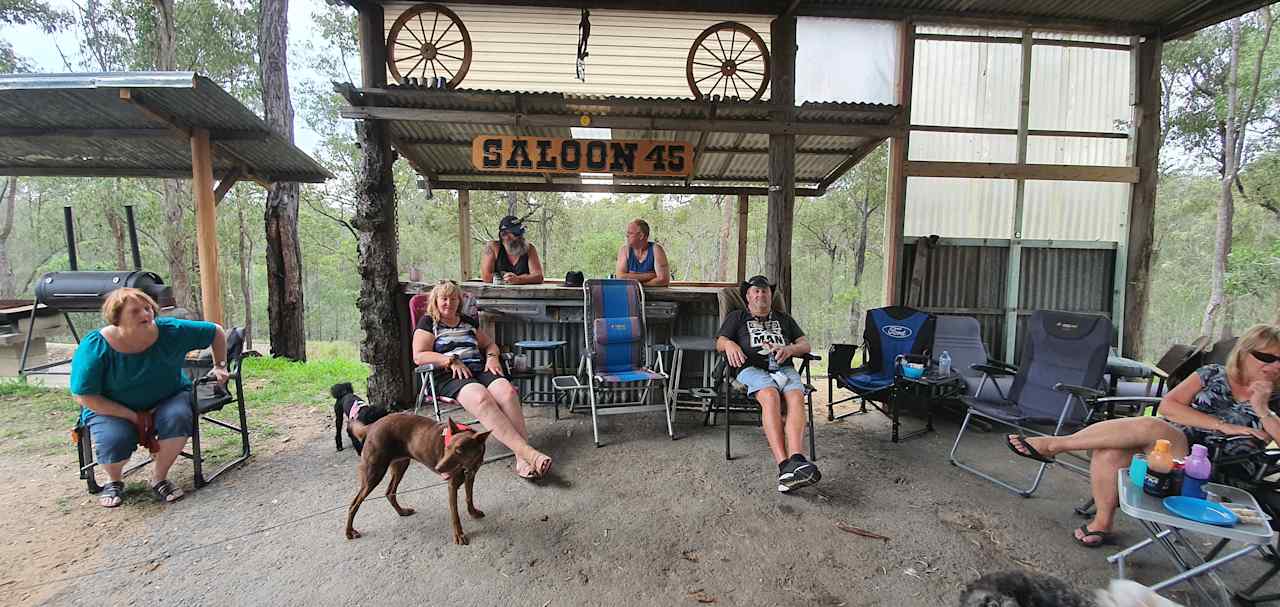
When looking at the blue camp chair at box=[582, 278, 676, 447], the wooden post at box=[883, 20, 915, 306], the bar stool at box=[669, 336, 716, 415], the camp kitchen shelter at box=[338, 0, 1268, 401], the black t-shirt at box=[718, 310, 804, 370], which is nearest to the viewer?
the black t-shirt at box=[718, 310, 804, 370]

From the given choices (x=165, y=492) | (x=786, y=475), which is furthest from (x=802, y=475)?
(x=165, y=492)

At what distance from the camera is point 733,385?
147 inches

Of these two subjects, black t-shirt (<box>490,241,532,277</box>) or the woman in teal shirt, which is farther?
black t-shirt (<box>490,241,532,277</box>)

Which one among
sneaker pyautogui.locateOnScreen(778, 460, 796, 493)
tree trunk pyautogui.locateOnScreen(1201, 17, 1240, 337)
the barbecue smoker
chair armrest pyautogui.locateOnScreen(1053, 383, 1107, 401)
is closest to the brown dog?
sneaker pyautogui.locateOnScreen(778, 460, 796, 493)

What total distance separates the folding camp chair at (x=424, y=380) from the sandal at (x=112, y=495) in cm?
157

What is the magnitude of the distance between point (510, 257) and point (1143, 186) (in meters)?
6.18

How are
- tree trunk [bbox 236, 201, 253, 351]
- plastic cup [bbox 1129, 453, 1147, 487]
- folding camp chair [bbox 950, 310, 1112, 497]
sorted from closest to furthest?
plastic cup [bbox 1129, 453, 1147, 487] → folding camp chair [bbox 950, 310, 1112, 497] → tree trunk [bbox 236, 201, 253, 351]

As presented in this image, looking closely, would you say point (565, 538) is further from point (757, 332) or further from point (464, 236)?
point (464, 236)

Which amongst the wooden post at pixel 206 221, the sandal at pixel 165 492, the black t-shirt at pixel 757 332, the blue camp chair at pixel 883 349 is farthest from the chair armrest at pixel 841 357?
the wooden post at pixel 206 221

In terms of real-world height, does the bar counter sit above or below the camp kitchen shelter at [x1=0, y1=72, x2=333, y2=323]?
below

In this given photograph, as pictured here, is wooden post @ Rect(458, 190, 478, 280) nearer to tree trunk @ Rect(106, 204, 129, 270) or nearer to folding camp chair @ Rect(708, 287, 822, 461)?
folding camp chair @ Rect(708, 287, 822, 461)

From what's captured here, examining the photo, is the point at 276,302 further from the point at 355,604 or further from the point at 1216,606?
the point at 1216,606

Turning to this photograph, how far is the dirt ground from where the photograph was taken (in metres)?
2.09

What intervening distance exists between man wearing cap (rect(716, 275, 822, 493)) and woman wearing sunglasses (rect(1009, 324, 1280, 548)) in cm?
134
